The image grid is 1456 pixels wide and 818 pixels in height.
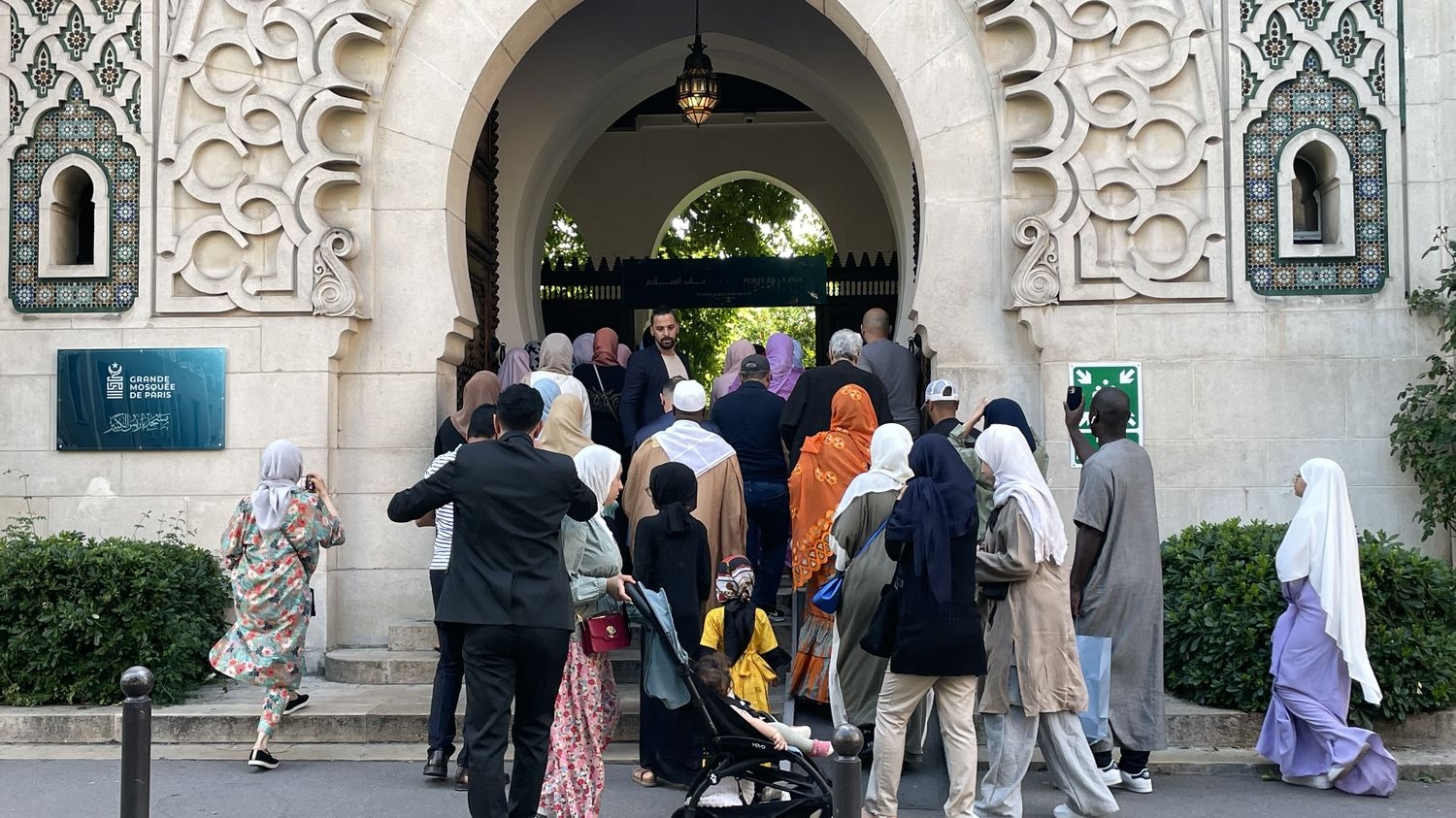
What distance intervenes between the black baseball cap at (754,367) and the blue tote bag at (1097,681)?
2.84m

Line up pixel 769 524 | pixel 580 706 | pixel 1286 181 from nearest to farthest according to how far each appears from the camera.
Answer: pixel 580 706, pixel 769 524, pixel 1286 181

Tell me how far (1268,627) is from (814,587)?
2511mm

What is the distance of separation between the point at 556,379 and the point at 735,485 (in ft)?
4.62

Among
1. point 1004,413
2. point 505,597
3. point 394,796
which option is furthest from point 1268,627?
point 394,796

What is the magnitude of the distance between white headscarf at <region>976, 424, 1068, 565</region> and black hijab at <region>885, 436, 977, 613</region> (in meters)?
0.25

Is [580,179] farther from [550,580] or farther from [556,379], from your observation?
[550,580]

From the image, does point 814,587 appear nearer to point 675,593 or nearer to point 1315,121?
point 675,593

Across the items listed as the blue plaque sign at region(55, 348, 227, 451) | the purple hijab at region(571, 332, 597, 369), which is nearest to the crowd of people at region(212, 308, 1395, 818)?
the purple hijab at region(571, 332, 597, 369)

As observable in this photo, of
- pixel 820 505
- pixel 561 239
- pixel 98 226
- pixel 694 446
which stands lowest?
pixel 820 505

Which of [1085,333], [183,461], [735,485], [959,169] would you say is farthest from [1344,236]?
[183,461]

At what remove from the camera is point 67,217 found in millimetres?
9797

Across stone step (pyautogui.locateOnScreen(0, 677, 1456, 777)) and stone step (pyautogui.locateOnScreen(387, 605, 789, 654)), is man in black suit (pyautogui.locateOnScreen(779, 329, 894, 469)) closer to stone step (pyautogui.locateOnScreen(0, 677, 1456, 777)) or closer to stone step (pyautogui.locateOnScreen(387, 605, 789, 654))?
stone step (pyautogui.locateOnScreen(387, 605, 789, 654))

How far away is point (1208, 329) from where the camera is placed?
9.14m

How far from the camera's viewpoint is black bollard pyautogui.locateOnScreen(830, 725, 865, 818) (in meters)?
4.35
